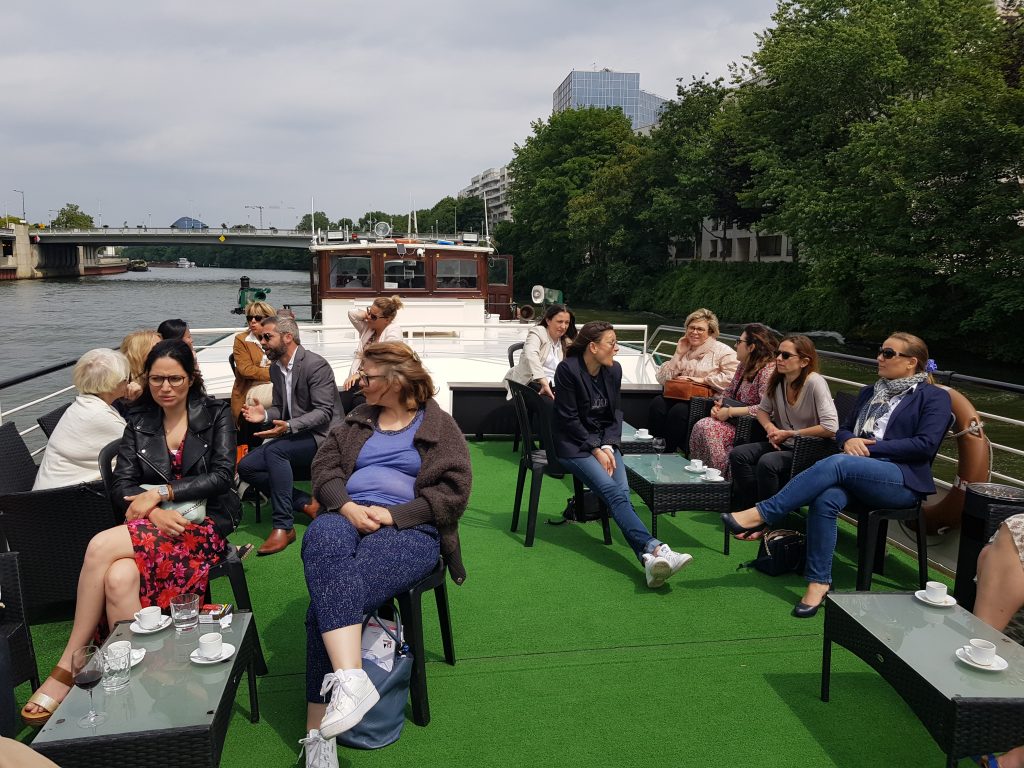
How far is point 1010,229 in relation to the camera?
17516 mm

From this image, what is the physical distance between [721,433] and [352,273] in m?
7.13

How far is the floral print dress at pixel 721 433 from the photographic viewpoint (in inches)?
197

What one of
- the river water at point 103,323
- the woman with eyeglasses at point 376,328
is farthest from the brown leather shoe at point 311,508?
the river water at point 103,323

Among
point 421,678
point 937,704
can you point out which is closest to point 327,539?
point 421,678

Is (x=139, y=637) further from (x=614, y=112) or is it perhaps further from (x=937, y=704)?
(x=614, y=112)

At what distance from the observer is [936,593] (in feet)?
8.72

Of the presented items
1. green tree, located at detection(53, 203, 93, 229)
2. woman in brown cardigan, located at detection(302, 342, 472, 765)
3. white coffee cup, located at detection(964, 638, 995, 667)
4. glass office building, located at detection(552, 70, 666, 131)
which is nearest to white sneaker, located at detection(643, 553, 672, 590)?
woman in brown cardigan, located at detection(302, 342, 472, 765)

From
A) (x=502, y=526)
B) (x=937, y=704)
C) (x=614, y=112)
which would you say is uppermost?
(x=614, y=112)

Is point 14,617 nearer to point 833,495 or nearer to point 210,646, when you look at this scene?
point 210,646

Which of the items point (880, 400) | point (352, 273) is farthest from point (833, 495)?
point (352, 273)

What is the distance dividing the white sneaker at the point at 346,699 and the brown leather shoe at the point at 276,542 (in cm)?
205

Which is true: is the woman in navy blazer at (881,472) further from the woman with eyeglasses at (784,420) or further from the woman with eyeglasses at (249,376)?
the woman with eyeglasses at (249,376)

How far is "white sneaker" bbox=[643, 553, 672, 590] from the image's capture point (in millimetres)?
3748

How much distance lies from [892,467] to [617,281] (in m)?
35.7
